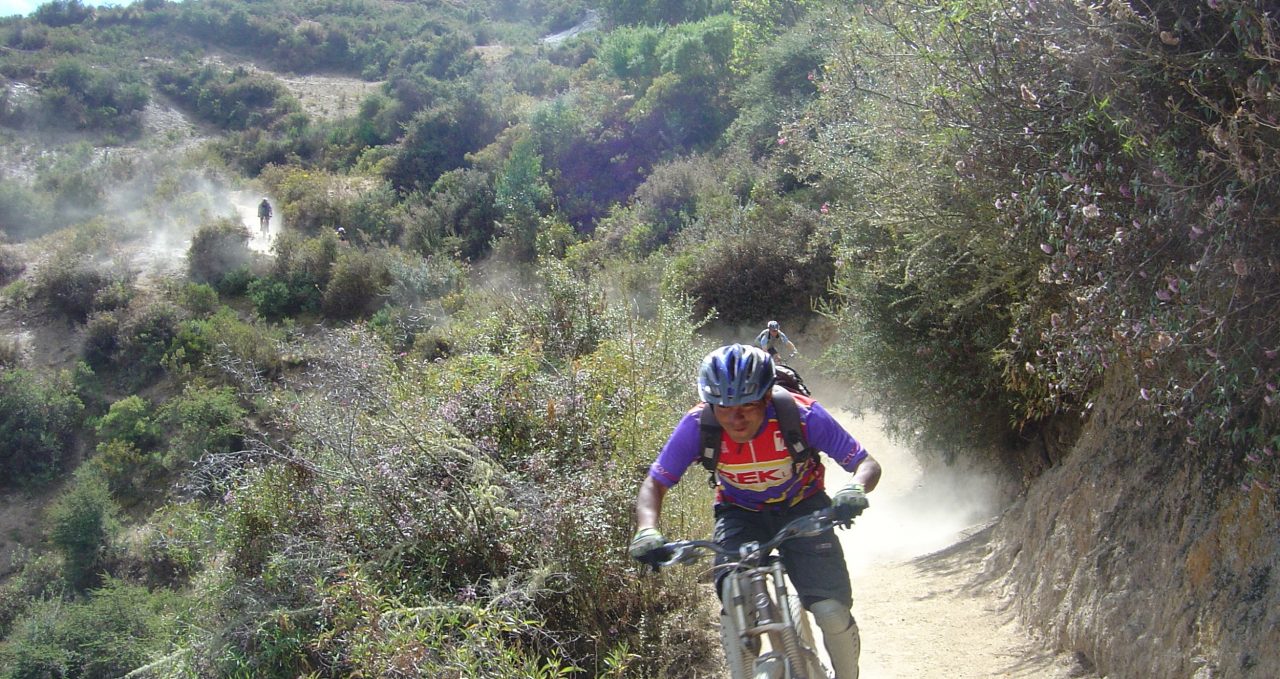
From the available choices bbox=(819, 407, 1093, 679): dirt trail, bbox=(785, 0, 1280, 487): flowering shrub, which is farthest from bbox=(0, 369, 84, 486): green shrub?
bbox=(785, 0, 1280, 487): flowering shrub

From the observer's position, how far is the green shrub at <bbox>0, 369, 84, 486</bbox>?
882 inches

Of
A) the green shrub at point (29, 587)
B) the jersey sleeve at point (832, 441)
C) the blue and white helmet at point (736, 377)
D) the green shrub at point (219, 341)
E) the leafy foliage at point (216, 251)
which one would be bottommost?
the green shrub at point (29, 587)

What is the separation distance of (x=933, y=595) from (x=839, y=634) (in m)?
3.51

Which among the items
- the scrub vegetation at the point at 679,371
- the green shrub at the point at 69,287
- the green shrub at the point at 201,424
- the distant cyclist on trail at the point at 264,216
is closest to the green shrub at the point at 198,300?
the scrub vegetation at the point at 679,371

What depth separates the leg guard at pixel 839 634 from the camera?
3566 millimetres

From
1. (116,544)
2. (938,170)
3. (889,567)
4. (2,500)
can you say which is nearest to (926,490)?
(889,567)

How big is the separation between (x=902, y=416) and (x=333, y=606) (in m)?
6.08

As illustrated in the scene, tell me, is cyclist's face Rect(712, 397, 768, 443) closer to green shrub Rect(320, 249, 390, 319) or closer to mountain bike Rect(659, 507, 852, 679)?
mountain bike Rect(659, 507, 852, 679)

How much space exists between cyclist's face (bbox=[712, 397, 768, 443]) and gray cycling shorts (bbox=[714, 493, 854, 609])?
16.1 inches

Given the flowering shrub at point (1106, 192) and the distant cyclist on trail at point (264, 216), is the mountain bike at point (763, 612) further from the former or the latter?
the distant cyclist on trail at point (264, 216)

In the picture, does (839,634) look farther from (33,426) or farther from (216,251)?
(216,251)

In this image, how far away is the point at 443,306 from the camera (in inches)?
866

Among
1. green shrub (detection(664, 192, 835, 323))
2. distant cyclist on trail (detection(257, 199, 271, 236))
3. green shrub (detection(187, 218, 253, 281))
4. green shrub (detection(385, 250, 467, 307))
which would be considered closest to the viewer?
green shrub (detection(664, 192, 835, 323))

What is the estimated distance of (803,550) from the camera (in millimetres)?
3693
